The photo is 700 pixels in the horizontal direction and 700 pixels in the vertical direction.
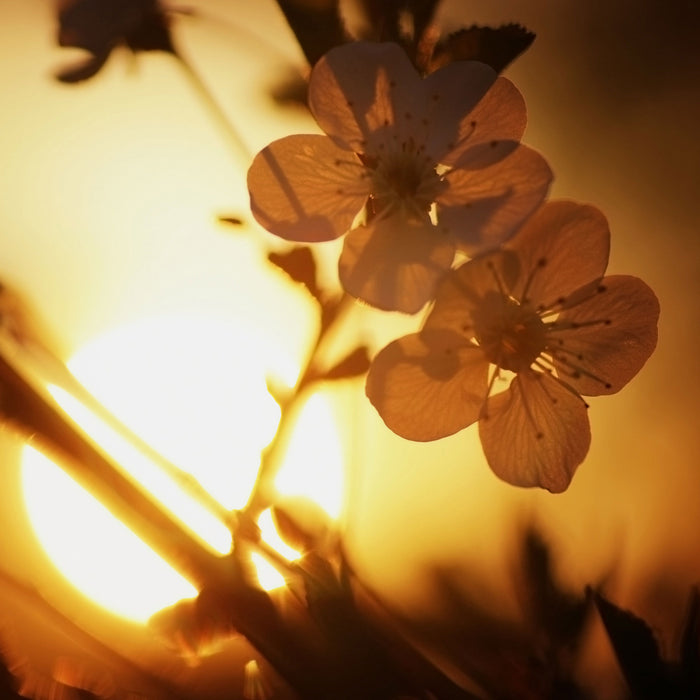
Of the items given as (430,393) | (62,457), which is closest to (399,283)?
(430,393)

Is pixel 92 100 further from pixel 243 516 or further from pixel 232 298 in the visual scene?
pixel 243 516

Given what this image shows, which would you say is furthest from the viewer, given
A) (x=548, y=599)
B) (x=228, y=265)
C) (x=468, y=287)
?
(x=228, y=265)

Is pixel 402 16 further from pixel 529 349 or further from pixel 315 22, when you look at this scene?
pixel 529 349

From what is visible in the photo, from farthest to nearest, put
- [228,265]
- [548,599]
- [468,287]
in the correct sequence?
[228,265]
[548,599]
[468,287]

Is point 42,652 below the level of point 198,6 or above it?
below

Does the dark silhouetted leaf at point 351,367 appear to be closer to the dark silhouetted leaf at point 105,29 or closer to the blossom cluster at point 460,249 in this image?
the blossom cluster at point 460,249

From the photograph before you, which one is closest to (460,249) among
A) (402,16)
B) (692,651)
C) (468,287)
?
(468,287)
